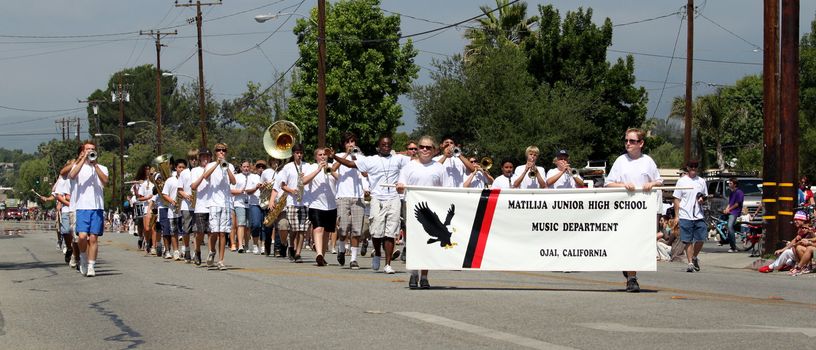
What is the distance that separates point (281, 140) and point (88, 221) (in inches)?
292

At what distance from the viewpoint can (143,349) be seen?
948 cm

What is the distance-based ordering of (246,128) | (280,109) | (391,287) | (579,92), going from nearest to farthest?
(391,287), (579,92), (280,109), (246,128)

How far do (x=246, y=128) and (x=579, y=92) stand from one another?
1568 inches

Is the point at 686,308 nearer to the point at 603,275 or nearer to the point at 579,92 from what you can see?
the point at 603,275

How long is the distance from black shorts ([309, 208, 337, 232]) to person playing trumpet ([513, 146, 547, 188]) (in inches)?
118

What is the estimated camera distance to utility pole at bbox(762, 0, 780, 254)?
73.0 feet

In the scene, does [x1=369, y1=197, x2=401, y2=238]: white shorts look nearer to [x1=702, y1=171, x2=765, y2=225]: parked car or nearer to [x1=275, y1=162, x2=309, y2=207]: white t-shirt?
[x1=275, y1=162, x2=309, y2=207]: white t-shirt

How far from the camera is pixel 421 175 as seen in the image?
15.0m

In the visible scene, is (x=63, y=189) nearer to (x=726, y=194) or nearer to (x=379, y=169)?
(x=379, y=169)

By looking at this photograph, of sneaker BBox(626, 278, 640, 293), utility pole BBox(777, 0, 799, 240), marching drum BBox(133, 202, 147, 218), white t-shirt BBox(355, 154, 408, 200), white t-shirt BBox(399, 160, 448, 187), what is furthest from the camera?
marching drum BBox(133, 202, 147, 218)

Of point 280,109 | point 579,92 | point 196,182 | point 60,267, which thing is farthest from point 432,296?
point 280,109

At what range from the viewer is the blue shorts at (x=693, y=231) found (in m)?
20.0

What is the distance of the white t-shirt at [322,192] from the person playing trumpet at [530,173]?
9.59 ft

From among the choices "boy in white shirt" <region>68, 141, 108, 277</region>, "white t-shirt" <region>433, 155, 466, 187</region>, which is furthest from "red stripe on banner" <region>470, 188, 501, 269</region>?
"boy in white shirt" <region>68, 141, 108, 277</region>
